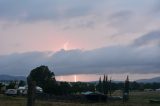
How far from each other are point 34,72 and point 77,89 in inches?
455

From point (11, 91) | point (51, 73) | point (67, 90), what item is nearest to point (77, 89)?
point (51, 73)

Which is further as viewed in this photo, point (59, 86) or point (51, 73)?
point (51, 73)

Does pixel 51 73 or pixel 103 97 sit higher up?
pixel 51 73

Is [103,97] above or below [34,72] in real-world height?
below

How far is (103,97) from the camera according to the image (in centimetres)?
7150

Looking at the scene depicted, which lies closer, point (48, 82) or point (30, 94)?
point (30, 94)

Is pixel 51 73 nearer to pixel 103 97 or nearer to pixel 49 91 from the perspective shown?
pixel 49 91

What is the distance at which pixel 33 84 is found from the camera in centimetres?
1562

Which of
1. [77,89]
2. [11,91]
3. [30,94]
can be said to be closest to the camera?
[30,94]

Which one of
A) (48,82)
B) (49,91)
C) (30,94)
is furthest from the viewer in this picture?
(48,82)

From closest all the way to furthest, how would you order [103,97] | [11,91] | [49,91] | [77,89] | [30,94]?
1. [30,94]
2. [103,97]
3. [11,91]
4. [49,91]
5. [77,89]

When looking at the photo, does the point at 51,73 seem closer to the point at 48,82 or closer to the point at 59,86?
the point at 48,82

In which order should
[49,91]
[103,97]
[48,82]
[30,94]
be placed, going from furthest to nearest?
1. [48,82]
2. [49,91]
3. [103,97]
4. [30,94]

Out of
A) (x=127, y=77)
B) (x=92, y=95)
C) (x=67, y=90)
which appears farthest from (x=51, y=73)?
(x=92, y=95)
